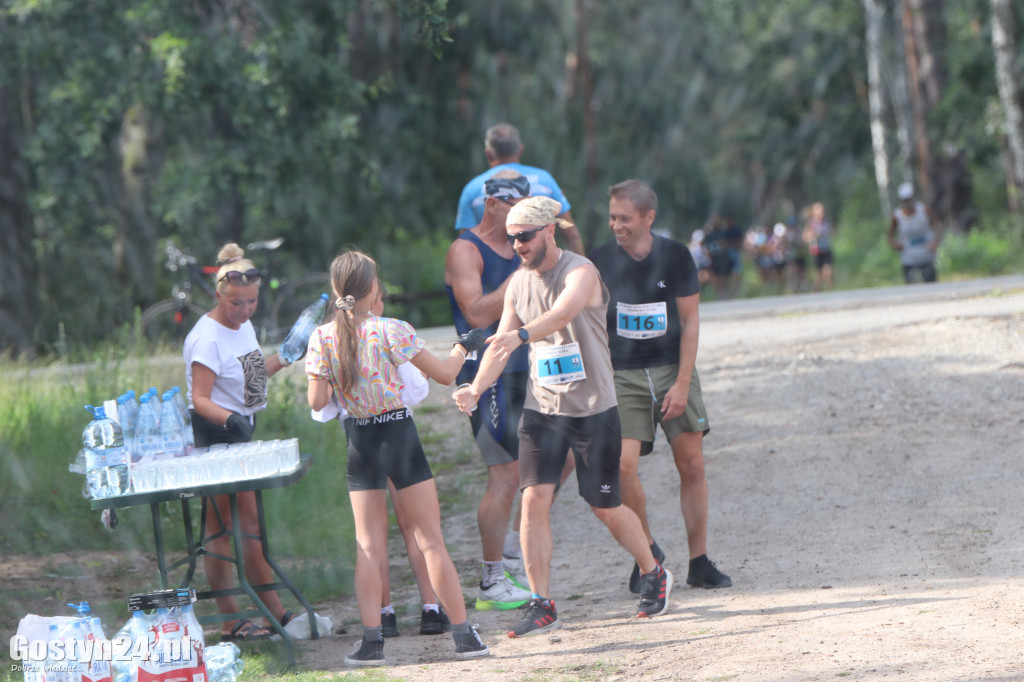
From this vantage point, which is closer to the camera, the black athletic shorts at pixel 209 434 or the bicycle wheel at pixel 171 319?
the black athletic shorts at pixel 209 434

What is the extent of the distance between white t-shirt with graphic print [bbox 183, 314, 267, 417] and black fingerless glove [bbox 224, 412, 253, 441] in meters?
0.06

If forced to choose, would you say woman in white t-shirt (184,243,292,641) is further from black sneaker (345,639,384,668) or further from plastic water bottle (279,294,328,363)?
black sneaker (345,639,384,668)

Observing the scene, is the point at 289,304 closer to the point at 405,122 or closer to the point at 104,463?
the point at 104,463

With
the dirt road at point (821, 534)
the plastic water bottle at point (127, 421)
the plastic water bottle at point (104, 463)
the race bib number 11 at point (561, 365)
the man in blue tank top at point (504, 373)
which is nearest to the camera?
the dirt road at point (821, 534)

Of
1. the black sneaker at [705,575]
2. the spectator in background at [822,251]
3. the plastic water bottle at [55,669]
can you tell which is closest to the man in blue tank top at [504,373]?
the black sneaker at [705,575]

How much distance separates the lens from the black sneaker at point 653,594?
5746 millimetres

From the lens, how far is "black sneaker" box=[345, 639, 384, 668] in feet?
17.2

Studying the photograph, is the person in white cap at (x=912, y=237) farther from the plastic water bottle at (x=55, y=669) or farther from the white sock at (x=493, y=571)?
the plastic water bottle at (x=55, y=669)

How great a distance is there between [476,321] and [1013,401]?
15.7 feet

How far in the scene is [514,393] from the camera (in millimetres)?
6176

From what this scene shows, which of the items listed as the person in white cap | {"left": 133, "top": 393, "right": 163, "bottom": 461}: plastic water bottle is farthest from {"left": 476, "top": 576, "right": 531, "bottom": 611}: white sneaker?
the person in white cap

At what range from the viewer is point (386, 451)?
5.18m

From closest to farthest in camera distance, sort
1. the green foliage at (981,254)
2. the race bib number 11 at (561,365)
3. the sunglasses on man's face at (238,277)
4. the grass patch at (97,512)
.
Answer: the race bib number 11 at (561,365) → the sunglasses on man's face at (238,277) → the grass patch at (97,512) → the green foliage at (981,254)

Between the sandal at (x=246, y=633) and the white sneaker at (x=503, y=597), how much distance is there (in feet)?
3.60
